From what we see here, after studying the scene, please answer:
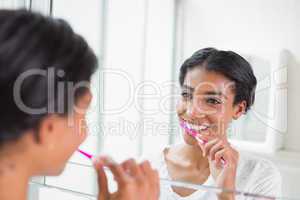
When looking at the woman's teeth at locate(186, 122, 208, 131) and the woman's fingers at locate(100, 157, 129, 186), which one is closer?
the woman's fingers at locate(100, 157, 129, 186)

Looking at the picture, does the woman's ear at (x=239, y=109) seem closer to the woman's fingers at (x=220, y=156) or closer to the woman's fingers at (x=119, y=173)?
the woman's fingers at (x=220, y=156)

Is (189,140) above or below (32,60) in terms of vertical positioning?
below

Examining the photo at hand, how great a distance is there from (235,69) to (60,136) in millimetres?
358

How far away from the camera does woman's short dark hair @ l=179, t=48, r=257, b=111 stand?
0.60 meters

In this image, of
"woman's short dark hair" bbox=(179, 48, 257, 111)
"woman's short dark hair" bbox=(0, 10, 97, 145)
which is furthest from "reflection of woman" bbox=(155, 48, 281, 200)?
"woman's short dark hair" bbox=(0, 10, 97, 145)

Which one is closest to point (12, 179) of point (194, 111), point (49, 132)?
point (49, 132)

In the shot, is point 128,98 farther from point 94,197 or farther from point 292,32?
point 292,32

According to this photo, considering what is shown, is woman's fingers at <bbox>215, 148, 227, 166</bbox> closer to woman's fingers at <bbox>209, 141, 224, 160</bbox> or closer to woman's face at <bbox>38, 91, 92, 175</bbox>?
woman's fingers at <bbox>209, 141, 224, 160</bbox>

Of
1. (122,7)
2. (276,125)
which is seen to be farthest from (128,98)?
(276,125)

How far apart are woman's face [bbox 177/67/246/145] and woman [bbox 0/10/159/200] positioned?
286mm

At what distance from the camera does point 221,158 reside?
61 centimetres

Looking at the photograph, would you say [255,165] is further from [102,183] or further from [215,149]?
[102,183]

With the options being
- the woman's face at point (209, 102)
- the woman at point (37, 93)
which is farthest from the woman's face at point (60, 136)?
the woman's face at point (209, 102)

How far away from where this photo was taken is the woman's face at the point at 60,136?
0.35m
